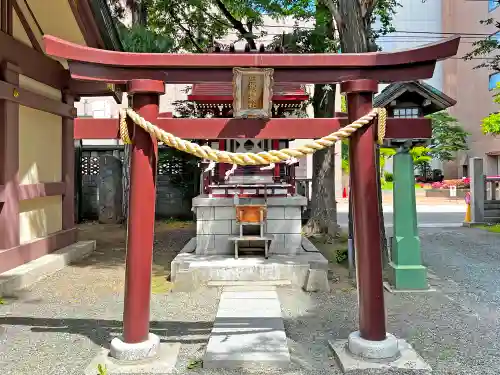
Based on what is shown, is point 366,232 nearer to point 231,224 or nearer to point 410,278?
point 410,278

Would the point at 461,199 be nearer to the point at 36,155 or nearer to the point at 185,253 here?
the point at 185,253

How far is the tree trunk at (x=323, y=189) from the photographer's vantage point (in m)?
11.5

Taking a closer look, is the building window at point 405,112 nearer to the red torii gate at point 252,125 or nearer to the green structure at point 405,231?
the green structure at point 405,231

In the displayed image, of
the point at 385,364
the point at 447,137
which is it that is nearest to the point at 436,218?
the point at 385,364

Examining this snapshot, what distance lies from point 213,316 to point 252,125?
270 centimetres

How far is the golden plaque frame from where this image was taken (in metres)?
4.11

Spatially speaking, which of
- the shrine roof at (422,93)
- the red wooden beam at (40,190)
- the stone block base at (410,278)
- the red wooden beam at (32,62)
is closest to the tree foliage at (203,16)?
the red wooden beam at (32,62)

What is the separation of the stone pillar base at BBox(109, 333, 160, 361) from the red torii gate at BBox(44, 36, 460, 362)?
6 centimetres

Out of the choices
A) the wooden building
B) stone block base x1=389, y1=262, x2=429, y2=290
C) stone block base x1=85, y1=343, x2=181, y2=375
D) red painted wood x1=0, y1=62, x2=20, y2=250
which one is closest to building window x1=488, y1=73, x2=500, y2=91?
stone block base x1=389, y1=262, x2=429, y2=290

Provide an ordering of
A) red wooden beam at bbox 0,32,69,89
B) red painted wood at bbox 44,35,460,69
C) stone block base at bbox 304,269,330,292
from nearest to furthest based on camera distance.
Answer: red painted wood at bbox 44,35,460,69 < stone block base at bbox 304,269,330,292 < red wooden beam at bbox 0,32,69,89

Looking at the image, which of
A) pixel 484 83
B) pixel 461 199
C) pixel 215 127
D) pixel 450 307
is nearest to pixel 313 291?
pixel 450 307

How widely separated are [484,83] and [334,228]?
24.2 m

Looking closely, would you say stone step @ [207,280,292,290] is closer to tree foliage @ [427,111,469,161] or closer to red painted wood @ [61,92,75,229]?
red painted wood @ [61,92,75,229]

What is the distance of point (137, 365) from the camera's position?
388cm
